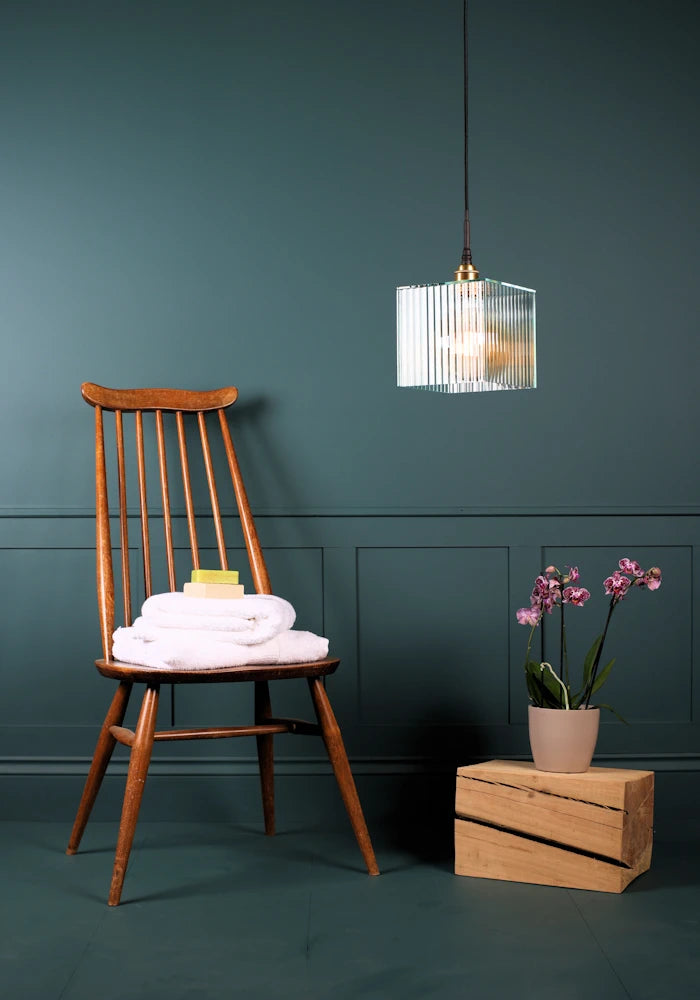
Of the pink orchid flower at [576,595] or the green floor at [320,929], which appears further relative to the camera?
the pink orchid flower at [576,595]

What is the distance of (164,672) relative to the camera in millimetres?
1911

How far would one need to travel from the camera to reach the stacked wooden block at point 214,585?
80.7 inches

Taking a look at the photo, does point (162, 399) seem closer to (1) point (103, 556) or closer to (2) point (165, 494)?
(2) point (165, 494)

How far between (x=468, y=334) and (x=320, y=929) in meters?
1.05

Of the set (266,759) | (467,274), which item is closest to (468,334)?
(467,274)

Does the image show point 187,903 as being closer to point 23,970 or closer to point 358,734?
point 23,970

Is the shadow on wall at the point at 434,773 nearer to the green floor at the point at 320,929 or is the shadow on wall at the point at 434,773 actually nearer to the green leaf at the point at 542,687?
the green floor at the point at 320,929

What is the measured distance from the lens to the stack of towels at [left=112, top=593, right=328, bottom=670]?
6.34 feet

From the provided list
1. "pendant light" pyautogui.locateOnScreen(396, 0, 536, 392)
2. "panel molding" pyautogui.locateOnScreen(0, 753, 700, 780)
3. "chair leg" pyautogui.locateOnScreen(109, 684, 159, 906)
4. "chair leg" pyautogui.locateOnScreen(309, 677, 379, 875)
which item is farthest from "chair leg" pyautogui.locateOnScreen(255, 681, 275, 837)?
"pendant light" pyautogui.locateOnScreen(396, 0, 536, 392)

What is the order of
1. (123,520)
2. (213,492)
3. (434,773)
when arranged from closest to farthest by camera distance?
(123,520) → (213,492) → (434,773)

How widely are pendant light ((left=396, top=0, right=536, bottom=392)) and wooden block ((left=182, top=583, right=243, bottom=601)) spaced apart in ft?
1.80

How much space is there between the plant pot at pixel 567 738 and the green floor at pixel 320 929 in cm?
24

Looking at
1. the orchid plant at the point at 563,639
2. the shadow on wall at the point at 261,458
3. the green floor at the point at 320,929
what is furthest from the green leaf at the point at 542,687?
the shadow on wall at the point at 261,458

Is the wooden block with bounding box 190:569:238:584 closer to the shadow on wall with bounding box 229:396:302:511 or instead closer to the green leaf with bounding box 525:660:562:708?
the shadow on wall with bounding box 229:396:302:511
